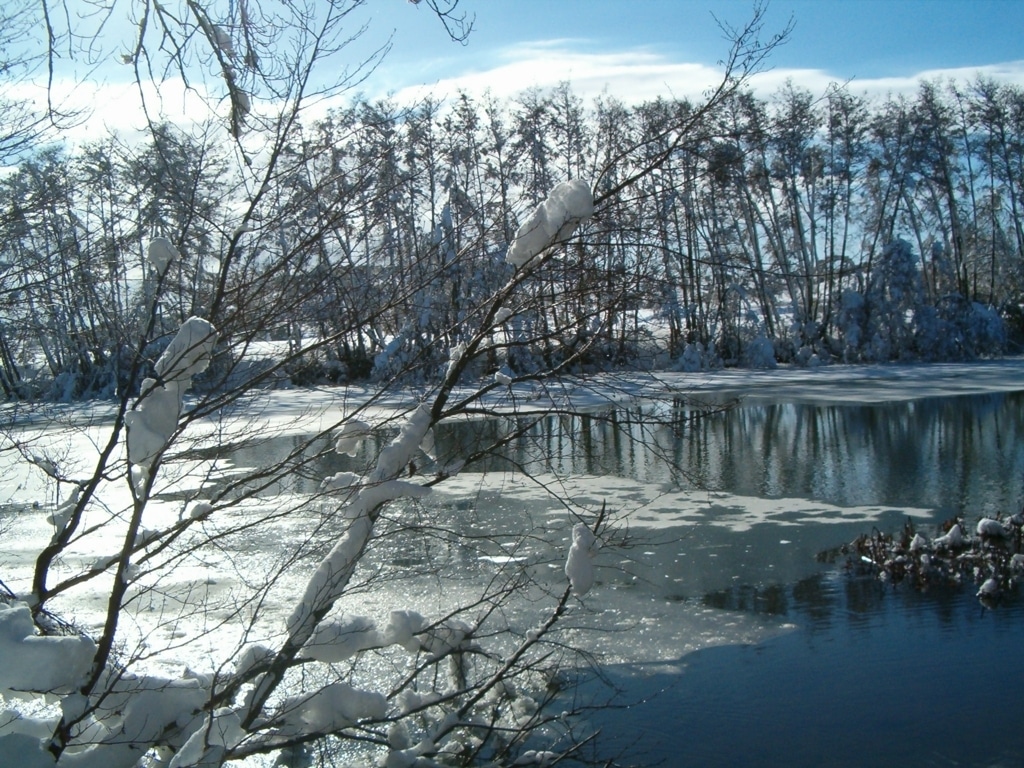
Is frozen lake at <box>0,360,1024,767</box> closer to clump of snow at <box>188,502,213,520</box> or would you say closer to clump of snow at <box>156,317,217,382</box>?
clump of snow at <box>188,502,213,520</box>

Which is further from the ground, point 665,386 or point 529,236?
point 529,236

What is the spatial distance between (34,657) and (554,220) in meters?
2.37

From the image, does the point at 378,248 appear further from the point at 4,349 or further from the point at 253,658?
the point at 4,349

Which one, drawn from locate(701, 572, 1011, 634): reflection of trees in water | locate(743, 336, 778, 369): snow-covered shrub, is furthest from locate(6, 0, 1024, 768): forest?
locate(743, 336, 778, 369): snow-covered shrub

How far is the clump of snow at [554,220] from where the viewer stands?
353 cm

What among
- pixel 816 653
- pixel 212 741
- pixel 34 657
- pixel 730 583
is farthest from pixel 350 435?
pixel 730 583

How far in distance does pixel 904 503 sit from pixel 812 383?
16368 millimetres

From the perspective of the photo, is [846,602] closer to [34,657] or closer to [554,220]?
[554,220]

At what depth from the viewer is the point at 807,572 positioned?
818 centimetres

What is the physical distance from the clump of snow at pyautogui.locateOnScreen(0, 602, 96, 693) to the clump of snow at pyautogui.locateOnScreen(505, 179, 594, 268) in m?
2.13

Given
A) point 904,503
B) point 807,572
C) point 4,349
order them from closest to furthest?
point 4,349, point 807,572, point 904,503

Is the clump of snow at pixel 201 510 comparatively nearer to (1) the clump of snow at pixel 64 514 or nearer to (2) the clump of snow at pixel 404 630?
(1) the clump of snow at pixel 64 514

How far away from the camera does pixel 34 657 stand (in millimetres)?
3180

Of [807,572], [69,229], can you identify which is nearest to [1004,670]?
[807,572]
